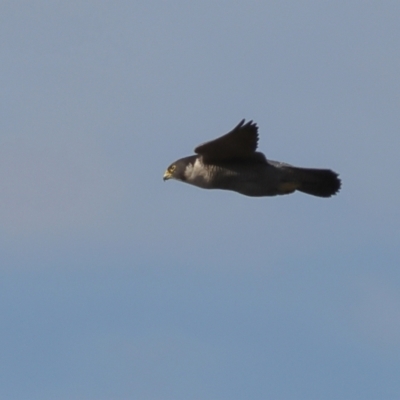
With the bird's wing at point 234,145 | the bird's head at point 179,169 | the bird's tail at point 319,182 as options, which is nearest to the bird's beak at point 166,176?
the bird's head at point 179,169

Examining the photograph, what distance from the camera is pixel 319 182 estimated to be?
76.7ft

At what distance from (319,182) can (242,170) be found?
1.61 metres

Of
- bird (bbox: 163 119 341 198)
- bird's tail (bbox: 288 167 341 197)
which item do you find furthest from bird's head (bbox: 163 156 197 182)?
bird's tail (bbox: 288 167 341 197)

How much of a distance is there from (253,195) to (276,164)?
0.61m

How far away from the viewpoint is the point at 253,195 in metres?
22.7

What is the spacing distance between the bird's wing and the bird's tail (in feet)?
4.13

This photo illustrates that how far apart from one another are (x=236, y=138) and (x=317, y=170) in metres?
1.94

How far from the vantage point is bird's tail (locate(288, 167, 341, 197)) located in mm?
23141

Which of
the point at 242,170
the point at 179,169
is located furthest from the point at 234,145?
the point at 179,169

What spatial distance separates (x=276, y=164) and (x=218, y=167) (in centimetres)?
93

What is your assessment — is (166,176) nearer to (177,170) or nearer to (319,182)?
(177,170)

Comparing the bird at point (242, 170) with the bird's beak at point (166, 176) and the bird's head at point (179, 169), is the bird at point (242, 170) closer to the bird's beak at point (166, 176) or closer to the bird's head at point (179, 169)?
the bird's head at point (179, 169)

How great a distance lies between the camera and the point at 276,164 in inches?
894

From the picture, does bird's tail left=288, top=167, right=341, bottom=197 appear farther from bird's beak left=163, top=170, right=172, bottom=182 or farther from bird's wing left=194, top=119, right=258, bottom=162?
bird's beak left=163, top=170, right=172, bottom=182
